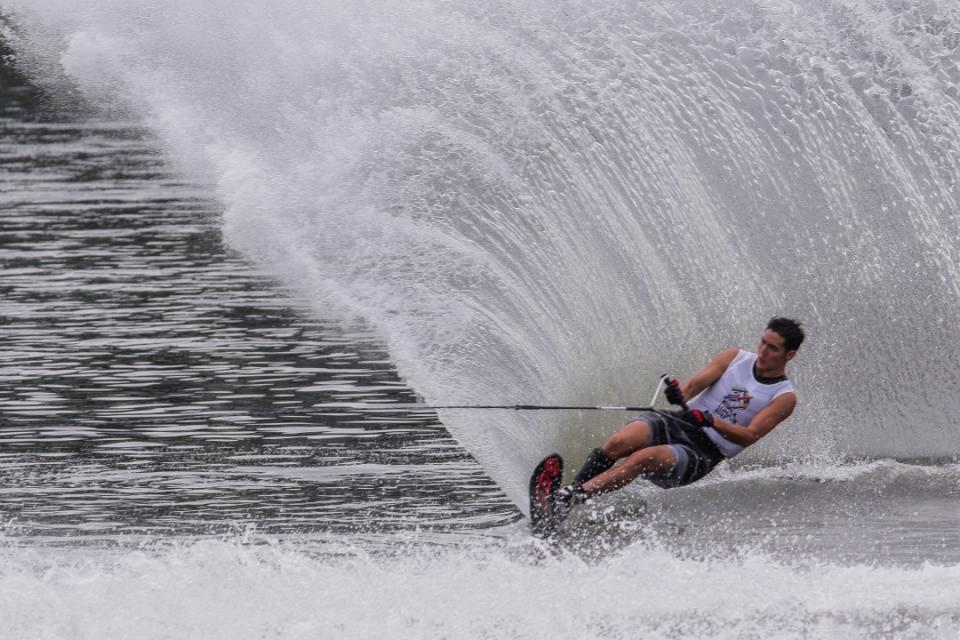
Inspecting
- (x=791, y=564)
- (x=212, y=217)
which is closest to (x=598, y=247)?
(x=791, y=564)

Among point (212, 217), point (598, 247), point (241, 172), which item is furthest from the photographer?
point (241, 172)

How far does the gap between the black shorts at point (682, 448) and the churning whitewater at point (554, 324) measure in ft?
0.69

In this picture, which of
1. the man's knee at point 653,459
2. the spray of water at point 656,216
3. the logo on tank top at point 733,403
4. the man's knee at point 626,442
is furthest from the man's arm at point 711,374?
the spray of water at point 656,216

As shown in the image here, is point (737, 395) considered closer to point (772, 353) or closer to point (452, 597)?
point (772, 353)

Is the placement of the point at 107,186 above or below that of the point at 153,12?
below

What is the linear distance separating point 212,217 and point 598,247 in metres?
6.82

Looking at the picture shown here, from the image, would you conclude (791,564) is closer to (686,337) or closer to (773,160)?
(686,337)

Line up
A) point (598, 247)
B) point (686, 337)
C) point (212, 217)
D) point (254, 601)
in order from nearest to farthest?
point (254, 601)
point (686, 337)
point (598, 247)
point (212, 217)

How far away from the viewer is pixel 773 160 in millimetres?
10648

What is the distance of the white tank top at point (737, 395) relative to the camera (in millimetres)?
8195

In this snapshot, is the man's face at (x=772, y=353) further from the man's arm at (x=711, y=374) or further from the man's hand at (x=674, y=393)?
the man's hand at (x=674, y=393)

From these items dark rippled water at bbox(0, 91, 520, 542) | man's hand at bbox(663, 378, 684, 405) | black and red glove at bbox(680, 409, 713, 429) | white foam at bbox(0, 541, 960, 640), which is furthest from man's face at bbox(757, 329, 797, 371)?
dark rippled water at bbox(0, 91, 520, 542)

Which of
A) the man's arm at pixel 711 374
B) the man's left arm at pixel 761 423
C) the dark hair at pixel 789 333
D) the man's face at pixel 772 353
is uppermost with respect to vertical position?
the dark hair at pixel 789 333

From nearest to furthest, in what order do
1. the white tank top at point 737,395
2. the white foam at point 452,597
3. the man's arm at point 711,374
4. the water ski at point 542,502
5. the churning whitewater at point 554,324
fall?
the white foam at point 452,597, the churning whitewater at point 554,324, the water ski at point 542,502, the white tank top at point 737,395, the man's arm at point 711,374
